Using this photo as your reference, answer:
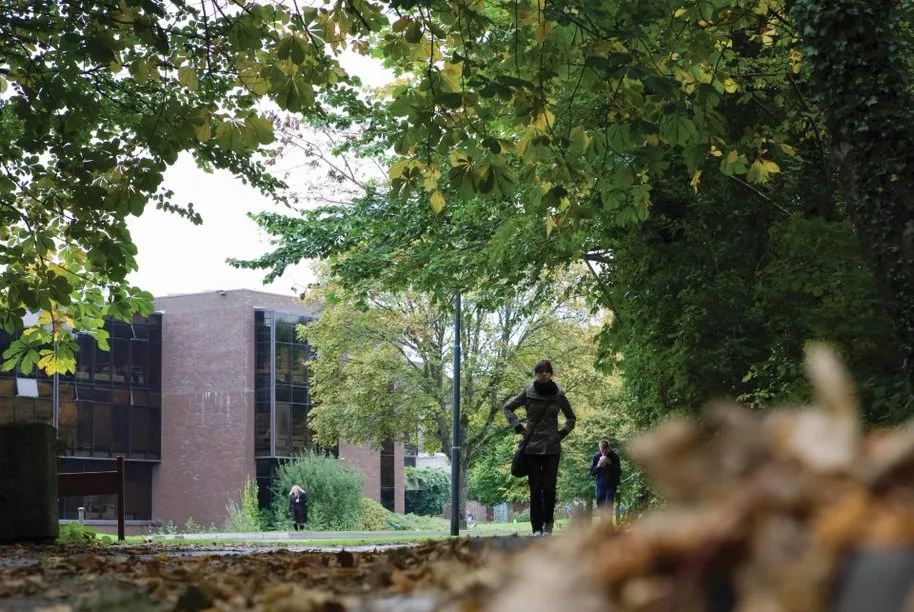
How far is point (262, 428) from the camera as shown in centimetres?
5969

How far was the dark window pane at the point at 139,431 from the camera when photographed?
5947 centimetres

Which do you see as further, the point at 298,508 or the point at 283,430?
the point at 283,430

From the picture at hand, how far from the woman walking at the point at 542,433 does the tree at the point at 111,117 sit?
382cm

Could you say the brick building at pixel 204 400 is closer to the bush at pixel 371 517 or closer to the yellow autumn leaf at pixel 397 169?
the bush at pixel 371 517

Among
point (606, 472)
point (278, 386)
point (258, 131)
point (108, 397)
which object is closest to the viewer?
point (258, 131)

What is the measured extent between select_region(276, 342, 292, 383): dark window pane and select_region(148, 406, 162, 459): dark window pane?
6.60m

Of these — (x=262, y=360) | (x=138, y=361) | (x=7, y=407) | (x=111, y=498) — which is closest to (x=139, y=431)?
(x=138, y=361)

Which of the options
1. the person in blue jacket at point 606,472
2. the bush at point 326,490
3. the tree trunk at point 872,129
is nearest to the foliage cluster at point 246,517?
the bush at point 326,490

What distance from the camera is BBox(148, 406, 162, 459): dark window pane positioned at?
6047cm

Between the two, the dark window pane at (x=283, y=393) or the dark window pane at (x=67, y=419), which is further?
the dark window pane at (x=283, y=393)

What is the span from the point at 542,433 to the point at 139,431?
166 feet

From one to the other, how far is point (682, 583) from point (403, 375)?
1679 inches

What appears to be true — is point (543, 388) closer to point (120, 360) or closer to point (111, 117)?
point (111, 117)

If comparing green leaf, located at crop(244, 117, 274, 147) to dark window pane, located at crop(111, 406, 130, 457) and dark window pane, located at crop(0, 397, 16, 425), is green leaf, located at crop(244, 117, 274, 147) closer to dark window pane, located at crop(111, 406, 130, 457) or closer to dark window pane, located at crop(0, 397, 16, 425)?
dark window pane, located at crop(0, 397, 16, 425)
